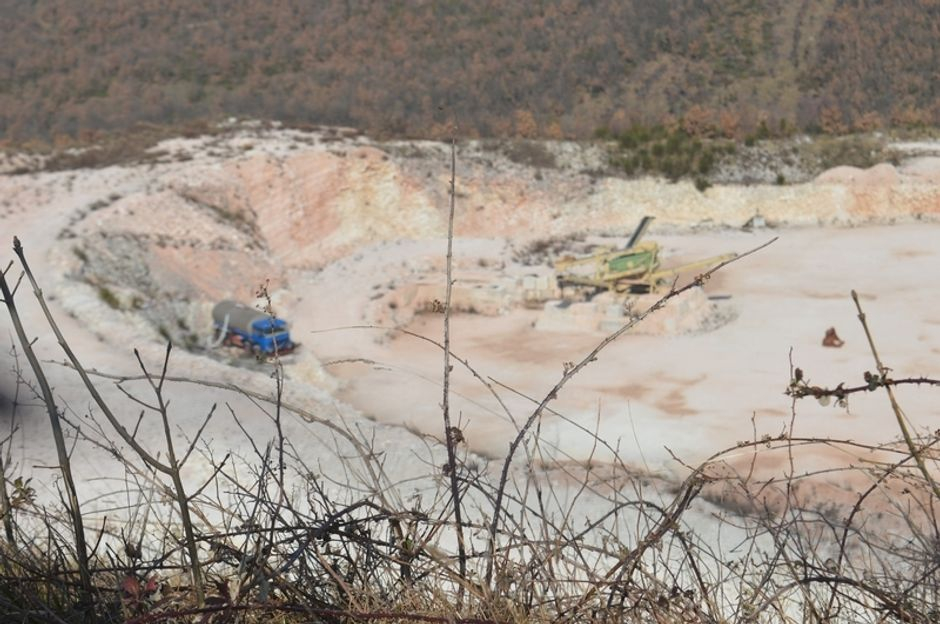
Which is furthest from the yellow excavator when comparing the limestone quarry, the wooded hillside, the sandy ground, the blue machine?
the wooded hillside

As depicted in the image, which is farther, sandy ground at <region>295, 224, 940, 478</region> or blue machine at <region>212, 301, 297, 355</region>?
blue machine at <region>212, 301, 297, 355</region>

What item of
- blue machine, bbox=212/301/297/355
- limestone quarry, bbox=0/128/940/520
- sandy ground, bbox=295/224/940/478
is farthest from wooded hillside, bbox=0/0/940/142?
blue machine, bbox=212/301/297/355

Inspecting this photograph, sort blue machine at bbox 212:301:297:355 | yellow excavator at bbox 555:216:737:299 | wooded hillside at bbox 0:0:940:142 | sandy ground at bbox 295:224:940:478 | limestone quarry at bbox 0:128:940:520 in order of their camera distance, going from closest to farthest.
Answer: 1. sandy ground at bbox 295:224:940:478
2. limestone quarry at bbox 0:128:940:520
3. blue machine at bbox 212:301:297:355
4. yellow excavator at bbox 555:216:737:299
5. wooded hillside at bbox 0:0:940:142

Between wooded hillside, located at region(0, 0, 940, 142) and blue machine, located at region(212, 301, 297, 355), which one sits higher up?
wooded hillside, located at region(0, 0, 940, 142)

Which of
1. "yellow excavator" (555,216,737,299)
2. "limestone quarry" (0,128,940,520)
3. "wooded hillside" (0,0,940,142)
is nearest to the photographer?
"limestone quarry" (0,128,940,520)

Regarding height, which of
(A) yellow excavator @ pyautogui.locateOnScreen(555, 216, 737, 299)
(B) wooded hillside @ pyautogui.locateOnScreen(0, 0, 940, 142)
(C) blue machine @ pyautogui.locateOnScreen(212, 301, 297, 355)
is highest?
(B) wooded hillside @ pyautogui.locateOnScreen(0, 0, 940, 142)

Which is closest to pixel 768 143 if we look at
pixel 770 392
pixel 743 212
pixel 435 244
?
pixel 743 212

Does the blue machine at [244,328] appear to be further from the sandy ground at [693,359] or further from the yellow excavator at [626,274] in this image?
the yellow excavator at [626,274]

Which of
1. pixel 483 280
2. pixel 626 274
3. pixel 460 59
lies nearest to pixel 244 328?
pixel 483 280

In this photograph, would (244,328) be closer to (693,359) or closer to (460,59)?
(693,359)

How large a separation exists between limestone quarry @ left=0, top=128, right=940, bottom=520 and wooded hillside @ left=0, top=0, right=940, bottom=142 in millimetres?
24952

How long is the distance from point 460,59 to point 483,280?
42360 mm

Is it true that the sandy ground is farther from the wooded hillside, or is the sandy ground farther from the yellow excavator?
the wooded hillside

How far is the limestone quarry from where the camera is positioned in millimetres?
11977
